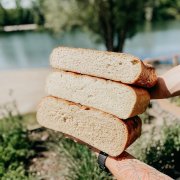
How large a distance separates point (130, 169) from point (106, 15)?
57.7 ft

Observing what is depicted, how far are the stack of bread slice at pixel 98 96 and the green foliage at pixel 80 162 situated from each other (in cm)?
138

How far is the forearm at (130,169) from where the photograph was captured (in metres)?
2.28

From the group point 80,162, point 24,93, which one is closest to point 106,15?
point 24,93

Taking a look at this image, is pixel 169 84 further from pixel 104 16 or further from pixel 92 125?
pixel 104 16

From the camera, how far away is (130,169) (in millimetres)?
2357

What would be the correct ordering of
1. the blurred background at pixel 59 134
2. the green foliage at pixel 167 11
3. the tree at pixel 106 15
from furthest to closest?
the green foliage at pixel 167 11 → the tree at pixel 106 15 → the blurred background at pixel 59 134

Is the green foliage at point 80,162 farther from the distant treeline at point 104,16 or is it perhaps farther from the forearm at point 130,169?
the distant treeline at point 104,16

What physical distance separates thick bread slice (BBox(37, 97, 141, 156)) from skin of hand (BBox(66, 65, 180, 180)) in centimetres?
9

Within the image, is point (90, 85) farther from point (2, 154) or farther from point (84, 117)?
point (2, 154)

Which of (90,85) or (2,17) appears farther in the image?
(2,17)

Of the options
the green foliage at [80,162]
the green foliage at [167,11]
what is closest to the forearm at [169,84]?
the green foliage at [80,162]

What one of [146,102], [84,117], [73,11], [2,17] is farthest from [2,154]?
[2,17]

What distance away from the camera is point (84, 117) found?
247 cm

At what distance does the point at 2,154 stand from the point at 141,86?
10.6 feet
